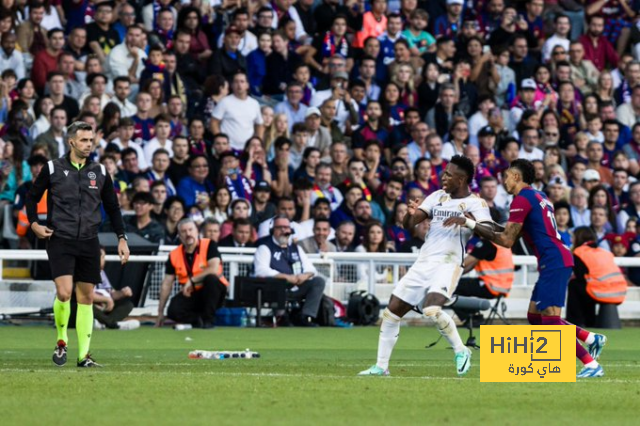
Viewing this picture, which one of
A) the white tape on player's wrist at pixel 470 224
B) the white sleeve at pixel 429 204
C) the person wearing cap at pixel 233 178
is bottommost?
the white tape on player's wrist at pixel 470 224

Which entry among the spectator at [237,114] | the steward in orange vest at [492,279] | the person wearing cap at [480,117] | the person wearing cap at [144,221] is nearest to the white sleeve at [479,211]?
the steward in orange vest at [492,279]

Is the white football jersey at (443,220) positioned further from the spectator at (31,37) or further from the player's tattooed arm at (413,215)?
the spectator at (31,37)

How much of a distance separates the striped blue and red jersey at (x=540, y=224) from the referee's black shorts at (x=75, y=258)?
12.5ft

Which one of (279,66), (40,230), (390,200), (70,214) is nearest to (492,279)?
(390,200)

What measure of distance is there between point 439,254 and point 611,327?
9734 mm

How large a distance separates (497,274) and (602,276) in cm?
207

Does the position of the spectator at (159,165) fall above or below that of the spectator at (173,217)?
above

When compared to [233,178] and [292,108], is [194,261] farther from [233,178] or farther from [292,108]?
[292,108]

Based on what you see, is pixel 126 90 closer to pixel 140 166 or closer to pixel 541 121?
pixel 140 166

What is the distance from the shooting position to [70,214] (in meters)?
13.5

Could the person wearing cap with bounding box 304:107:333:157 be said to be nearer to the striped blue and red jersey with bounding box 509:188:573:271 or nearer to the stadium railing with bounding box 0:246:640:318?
the stadium railing with bounding box 0:246:640:318

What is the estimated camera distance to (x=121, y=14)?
78.3 ft

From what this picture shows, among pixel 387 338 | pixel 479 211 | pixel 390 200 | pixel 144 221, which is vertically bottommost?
pixel 387 338

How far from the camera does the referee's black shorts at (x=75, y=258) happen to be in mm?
13367
